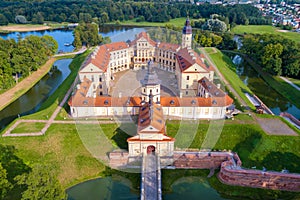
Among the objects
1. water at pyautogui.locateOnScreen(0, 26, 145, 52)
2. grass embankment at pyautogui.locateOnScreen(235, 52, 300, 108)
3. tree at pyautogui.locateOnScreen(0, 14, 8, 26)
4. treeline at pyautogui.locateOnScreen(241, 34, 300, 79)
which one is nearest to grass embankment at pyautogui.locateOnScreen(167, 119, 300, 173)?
grass embankment at pyautogui.locateOnScreen(235, 52, 300, 108)

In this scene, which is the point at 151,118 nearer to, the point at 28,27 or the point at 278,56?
the point at 278,56

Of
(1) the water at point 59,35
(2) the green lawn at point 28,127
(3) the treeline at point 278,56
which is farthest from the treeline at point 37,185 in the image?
(1) the water at point 59,35

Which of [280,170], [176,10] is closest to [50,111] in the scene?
[280,170]

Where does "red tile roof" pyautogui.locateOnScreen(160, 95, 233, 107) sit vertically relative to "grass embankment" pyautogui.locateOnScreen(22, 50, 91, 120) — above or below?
above

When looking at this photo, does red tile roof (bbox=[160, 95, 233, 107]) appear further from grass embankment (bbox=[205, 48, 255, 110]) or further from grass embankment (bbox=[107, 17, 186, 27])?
grass embankment (bbox=[107, 17, 186, 27])

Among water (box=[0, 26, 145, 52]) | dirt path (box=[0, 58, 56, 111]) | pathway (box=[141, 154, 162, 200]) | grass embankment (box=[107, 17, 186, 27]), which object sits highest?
grass embankment (box=[107, 17, 186, 27])

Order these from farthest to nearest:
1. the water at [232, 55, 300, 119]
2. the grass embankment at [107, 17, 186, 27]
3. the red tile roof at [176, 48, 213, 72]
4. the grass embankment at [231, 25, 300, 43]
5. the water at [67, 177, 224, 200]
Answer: the grass embankment at [107, 17, 186, 27] → the grass embankment at [231, 25, 300, 43] → the water at [232, 55, 300, 119] → the red tile roof at [176, 48, 213, 72] → the water at [67, 177, 224, 200]

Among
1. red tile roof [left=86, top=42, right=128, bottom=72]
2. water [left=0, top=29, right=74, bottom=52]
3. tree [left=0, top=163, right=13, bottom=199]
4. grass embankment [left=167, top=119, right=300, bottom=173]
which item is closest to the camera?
tree [left=0, top=163, right=13, bottom=199]
